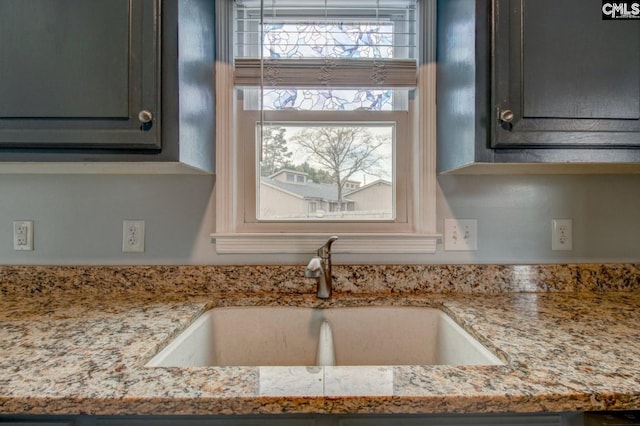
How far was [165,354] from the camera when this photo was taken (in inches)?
29.8

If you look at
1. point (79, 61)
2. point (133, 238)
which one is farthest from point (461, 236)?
point (79, 61)

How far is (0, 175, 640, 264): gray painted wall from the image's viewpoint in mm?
1201

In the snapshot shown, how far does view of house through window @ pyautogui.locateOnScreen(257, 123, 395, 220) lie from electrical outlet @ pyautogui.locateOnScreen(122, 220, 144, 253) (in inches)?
17.7

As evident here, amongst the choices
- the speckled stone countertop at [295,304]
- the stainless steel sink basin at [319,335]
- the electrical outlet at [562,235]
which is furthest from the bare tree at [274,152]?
the electrical outlet at [562,235]

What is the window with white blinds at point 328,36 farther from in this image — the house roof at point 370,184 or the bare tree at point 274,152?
Answer: the house roof at point 370,184

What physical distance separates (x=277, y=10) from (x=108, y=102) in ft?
2.53

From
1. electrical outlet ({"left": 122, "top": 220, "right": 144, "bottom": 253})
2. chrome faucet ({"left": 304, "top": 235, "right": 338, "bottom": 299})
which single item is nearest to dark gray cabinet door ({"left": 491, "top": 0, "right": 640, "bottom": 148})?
chrome faucet ({"left": 304, "top": 235, "right": 338, "bottom": 299})

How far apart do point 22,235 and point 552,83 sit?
181 centimetres

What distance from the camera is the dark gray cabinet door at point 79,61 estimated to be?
874 millimetres

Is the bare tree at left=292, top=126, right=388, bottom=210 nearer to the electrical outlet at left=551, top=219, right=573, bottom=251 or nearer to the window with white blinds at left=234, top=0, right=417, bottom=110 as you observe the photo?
the window with white blinds at left=234, top=0, right=417, bottom=110

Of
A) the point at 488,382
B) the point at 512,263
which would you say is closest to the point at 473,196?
the point at 512,263

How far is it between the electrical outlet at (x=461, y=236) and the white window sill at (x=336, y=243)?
0.05 m

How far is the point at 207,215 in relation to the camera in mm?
1219

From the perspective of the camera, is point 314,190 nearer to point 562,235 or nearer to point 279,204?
point 279,204
